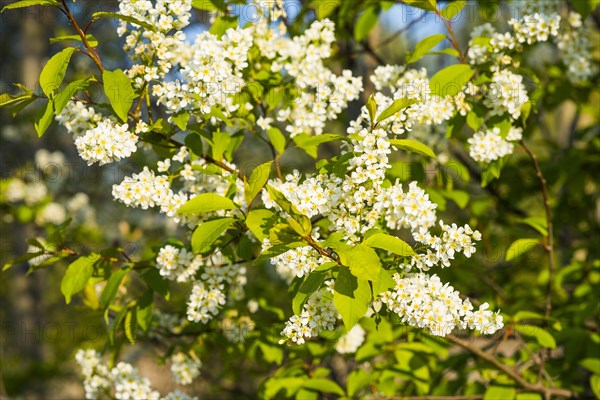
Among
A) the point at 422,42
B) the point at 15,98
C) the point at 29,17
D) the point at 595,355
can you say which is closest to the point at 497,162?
the point at 422,42

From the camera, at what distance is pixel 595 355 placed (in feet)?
8.45

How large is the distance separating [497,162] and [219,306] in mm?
1220

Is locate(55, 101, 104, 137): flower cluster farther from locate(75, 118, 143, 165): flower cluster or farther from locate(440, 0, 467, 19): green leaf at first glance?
locate(440, 0, 467, 19): green leaf

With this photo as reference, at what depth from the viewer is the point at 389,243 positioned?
1.57 metres

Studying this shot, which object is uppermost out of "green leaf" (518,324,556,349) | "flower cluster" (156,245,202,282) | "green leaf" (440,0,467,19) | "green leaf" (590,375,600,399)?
"green leaf" (440,0,467,19)

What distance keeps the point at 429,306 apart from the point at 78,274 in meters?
1.27

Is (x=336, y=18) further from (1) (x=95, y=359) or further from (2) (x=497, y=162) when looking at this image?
(1) (x=95, y=359)

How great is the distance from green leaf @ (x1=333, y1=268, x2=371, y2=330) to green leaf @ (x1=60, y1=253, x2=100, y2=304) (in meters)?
1.05

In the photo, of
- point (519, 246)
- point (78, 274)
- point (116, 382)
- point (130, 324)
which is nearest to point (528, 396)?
point (519, 246)

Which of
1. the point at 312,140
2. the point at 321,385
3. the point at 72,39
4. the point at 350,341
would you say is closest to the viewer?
the point at 72,39

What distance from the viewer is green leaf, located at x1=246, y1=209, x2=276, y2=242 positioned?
66.8 inches

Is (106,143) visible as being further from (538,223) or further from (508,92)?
(538,223)

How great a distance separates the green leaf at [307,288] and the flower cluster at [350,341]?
1069mm

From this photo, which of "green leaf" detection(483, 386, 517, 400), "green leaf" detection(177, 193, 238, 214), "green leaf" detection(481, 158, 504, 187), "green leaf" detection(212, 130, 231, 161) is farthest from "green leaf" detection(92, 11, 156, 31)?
"green leaf" detection(483, 386, 517, 400)
